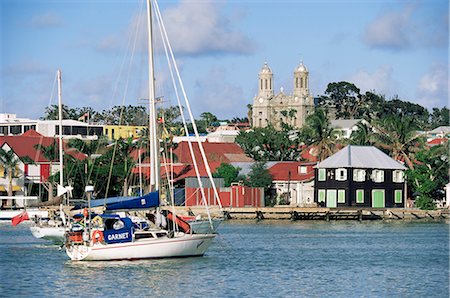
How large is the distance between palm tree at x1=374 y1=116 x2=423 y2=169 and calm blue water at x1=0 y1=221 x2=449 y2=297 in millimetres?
40240

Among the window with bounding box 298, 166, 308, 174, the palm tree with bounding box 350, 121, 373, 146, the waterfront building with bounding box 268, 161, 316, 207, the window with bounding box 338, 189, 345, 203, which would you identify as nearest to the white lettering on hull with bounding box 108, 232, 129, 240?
the window with bounding box 338, 189, 345, 203

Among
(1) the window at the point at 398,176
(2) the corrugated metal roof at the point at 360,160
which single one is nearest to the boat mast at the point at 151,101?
(2) the corrugated metal roof at the point at 360,160

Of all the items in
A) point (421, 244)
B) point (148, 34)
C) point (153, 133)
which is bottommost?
point (421, 244)

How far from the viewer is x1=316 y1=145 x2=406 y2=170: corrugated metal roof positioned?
10375 cm

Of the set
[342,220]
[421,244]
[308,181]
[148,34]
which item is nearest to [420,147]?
[308,181]

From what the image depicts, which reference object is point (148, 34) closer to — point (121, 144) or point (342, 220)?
point (342, 220)

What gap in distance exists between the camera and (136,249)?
49.6m

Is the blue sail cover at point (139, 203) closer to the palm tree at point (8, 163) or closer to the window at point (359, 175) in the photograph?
the window at point (359, 175)

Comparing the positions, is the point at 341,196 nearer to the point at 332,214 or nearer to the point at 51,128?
the point at 332,214

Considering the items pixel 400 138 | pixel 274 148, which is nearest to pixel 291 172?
pixel 400 138

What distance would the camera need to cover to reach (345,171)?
10356 centimetres

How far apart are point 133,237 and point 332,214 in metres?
49.0

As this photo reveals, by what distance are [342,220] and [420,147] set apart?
1963cm

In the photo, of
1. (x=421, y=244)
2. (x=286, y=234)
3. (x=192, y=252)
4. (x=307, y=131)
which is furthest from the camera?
(x=307, y=131)
